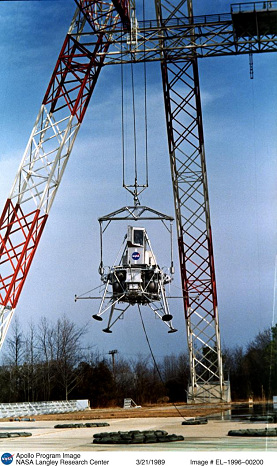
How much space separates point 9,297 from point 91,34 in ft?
30.5

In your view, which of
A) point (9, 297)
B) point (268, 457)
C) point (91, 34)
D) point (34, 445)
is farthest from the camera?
point (91, 34)

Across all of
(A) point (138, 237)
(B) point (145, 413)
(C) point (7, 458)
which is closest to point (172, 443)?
(C) point (7, 458)

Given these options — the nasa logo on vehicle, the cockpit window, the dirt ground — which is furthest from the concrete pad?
the cockpit window

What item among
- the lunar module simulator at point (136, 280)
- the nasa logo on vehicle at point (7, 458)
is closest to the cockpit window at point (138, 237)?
the lunar module simulator at point (136, 280)

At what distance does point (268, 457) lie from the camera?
1279cm

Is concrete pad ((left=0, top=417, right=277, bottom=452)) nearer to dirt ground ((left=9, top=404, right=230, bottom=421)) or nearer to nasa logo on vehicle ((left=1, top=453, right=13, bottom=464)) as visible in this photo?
nasa logo on vehicle ((left=1, top=453, right=13, bottom=464))

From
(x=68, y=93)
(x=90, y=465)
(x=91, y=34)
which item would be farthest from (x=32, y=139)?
(x=90, y=465)

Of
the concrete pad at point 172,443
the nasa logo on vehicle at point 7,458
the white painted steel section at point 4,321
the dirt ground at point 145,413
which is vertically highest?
the white painted steel section at point 4,321

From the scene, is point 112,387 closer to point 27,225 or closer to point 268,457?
point 27,225

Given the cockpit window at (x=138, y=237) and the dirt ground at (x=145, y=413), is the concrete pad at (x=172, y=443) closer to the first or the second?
the dirt ground at (x=145, y=413)

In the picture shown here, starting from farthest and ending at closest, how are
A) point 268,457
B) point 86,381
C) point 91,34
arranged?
point 86,381
point 91,34
point 268,457

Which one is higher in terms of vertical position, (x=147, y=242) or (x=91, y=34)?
(x=91, y=34)

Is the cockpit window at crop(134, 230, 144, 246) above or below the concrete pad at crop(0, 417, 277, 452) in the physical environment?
above

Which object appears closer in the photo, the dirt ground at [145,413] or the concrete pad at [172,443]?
the concrete pad at [172,443]
